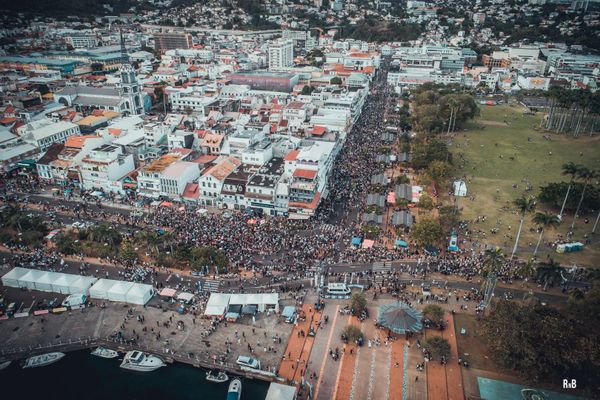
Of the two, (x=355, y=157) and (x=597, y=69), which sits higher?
(x=597, y=69)

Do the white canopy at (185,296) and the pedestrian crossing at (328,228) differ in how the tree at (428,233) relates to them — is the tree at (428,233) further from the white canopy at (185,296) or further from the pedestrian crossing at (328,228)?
the white canopy at (185,296)

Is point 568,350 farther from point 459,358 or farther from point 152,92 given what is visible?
point 152,92

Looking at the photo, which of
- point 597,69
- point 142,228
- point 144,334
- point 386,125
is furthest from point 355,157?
point 597,69

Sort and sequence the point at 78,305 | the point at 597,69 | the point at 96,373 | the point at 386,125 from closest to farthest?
the point at 96,373, the point at 78,305, the point at 386,125, the point at 597,69

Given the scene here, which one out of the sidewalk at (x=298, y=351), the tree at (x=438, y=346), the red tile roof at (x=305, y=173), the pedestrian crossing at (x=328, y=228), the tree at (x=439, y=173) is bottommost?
the sidewalk at (x=298, y=351)

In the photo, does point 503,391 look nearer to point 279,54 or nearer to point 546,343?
point 546,343

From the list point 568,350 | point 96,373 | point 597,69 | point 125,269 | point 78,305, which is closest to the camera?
point 568,350

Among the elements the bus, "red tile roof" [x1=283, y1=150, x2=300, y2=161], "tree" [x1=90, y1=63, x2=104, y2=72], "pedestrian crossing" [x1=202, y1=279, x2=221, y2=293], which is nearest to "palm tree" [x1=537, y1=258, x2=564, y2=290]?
the bus

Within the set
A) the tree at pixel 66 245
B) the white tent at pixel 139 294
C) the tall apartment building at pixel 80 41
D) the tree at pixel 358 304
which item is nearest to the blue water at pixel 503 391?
the tree at pixel 358 304

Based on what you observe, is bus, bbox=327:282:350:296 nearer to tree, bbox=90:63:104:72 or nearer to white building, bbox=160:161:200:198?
white building, bbox=160:161:200:198
